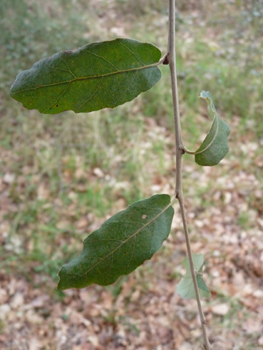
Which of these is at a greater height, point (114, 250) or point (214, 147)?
point (214, 147)

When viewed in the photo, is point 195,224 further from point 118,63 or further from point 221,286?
point 118,63

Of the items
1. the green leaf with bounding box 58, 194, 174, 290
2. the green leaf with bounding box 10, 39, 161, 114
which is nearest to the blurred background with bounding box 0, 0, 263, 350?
the green leaf with bounding box 58, 194, 174, 290

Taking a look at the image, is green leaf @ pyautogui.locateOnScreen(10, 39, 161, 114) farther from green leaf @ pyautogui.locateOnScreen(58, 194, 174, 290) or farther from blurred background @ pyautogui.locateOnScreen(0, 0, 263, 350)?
blurred background @ pyautogui.locateOnScreen(0, 0, 263, 350)

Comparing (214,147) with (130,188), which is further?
(130,188)

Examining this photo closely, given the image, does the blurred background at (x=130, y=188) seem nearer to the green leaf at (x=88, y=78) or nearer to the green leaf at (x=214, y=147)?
the green leaf at (x=214, y=147)

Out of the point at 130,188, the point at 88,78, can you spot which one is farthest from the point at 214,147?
the point at 130,188

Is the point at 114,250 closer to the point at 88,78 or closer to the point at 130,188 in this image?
the point at 88,78

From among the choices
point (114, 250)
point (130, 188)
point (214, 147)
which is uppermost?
point (214, 147)
